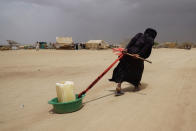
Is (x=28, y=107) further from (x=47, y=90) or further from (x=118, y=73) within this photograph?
(x=118, y=73)

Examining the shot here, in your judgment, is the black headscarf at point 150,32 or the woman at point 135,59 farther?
the black headscarf at point 150,32

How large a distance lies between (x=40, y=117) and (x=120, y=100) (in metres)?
1.80

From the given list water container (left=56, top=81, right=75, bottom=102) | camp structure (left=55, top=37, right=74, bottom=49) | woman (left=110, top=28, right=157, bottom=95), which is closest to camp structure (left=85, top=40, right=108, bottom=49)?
camp structure (left=55, top=37, right=74, bottom=49)

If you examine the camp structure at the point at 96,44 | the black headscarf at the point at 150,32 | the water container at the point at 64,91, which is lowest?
the water container at the point at 64,91

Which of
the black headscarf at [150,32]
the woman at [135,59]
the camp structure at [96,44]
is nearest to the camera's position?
the woman at [135,59]

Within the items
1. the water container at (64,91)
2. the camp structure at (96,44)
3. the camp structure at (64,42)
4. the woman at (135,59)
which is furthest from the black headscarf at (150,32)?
the camp structure at (96,44)

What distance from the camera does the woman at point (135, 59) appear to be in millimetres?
4566

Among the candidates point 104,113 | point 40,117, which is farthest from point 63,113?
point 104,113

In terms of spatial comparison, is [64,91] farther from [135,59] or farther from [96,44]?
[96,44]

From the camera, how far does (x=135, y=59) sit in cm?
470

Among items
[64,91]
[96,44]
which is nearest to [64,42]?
[96,44]

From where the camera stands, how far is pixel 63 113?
364 cm

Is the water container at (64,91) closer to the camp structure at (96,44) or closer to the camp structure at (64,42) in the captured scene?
the camp structure at (64,42)

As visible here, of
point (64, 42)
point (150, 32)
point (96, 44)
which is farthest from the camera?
point (96, 44)
